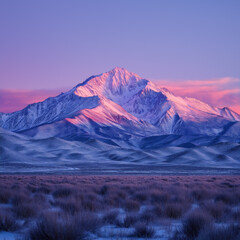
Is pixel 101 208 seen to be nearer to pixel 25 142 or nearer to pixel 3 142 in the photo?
pixel 3 142

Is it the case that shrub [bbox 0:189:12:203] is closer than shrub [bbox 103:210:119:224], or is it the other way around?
shrub [bbox 103:210:119:224]

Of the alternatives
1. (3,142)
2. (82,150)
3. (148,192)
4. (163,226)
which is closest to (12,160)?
(3,142)

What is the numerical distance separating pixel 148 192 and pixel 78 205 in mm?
5747

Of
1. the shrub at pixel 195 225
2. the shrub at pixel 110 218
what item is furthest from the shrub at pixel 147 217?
the shrub at pixel 195 225

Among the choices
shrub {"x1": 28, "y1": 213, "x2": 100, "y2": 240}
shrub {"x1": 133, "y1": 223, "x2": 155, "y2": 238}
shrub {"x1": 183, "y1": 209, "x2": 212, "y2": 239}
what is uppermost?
shrub {"x1": 28, "y1": 213, "x2": 100, "y2": 240}

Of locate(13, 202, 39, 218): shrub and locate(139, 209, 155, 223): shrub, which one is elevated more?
locate(13, 202, 39, 218): shrub

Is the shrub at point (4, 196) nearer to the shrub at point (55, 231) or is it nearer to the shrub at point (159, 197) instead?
the shrub at point (159, 197)

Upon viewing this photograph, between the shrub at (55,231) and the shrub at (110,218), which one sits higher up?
the shrub at (55,231)

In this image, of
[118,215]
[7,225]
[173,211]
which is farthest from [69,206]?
[7,225]

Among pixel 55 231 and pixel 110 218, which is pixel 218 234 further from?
pixel 110 218

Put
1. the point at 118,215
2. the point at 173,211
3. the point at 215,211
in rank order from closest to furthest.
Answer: the point at 215,211
the point at 173,211
the point at 118,215

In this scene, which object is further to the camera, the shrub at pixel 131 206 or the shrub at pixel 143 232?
the shrub at pixel 131 206

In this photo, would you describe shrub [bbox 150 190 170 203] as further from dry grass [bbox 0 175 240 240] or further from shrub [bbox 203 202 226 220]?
shrub [bbox 203 202 226 220]

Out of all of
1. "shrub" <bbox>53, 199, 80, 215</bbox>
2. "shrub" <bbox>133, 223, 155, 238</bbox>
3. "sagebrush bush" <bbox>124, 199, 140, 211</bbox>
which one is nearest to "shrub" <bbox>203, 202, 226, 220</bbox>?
"sagebrush bush" <bbox>124, 199, 140, 211</bbox>
